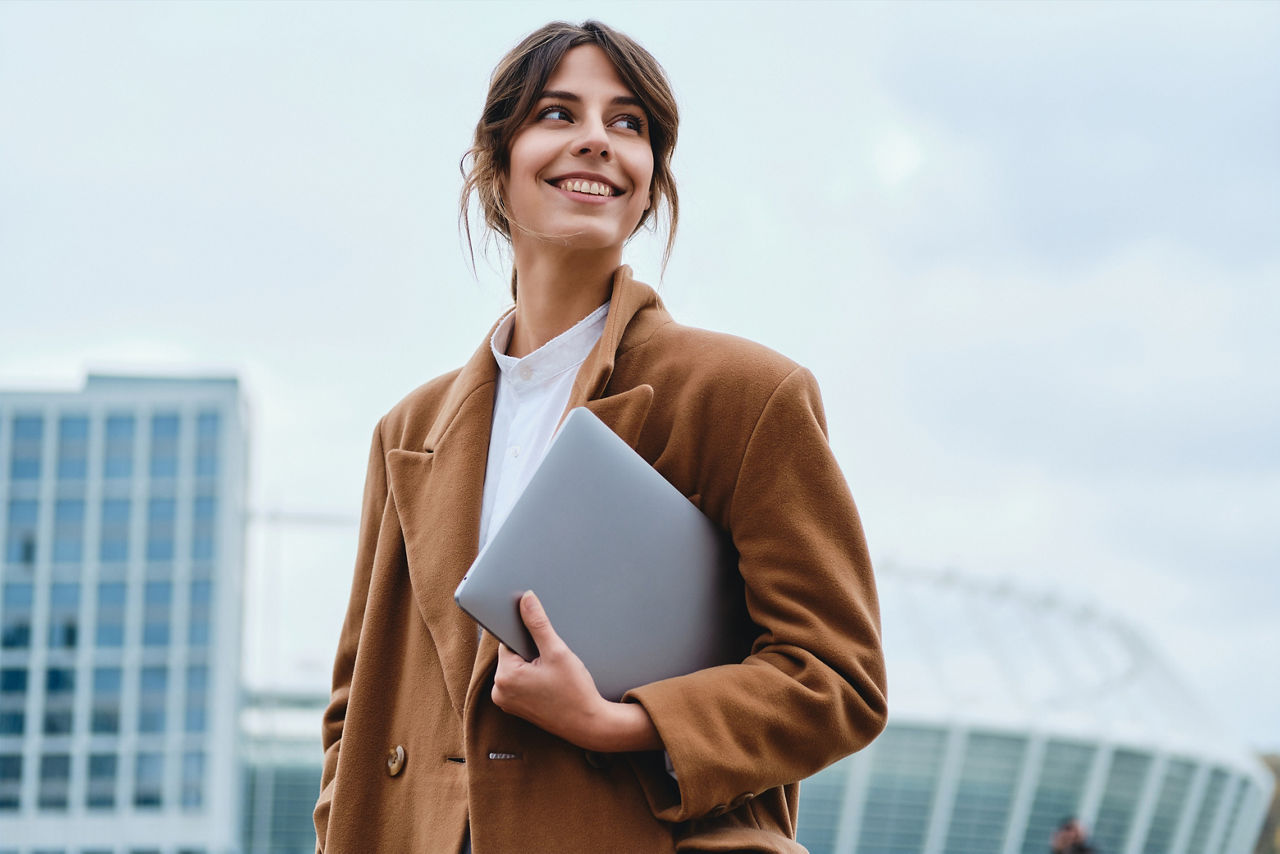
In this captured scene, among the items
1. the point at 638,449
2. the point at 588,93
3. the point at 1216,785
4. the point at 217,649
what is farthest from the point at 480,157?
the point at 217,649

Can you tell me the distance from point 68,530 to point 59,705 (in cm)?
513

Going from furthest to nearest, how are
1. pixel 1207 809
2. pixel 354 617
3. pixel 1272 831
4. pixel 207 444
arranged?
pixel 1272 831, pixel 207 444, pixel 1207 809, pixel 354 617

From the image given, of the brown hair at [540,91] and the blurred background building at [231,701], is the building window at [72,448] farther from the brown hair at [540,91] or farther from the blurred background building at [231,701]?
the brown hair at [540,91]

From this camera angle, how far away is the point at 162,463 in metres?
41.9

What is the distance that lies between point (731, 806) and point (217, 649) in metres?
41.1

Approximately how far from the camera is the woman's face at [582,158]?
2.22 meters

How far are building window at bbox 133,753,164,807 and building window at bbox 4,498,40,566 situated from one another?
22.5 feet

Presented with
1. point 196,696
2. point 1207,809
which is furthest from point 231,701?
point 1207,809

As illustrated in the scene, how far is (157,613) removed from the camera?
135 ft

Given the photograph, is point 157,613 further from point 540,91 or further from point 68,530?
point 540,91

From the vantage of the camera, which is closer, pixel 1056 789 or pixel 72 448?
pixel 1056 789

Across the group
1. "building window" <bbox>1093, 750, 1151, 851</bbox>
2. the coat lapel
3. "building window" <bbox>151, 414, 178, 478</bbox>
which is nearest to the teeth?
the coat lapel

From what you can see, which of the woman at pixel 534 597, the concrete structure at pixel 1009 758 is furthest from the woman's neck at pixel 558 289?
the concrete structure at pixel 1009 758

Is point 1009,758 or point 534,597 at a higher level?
point 534,597
